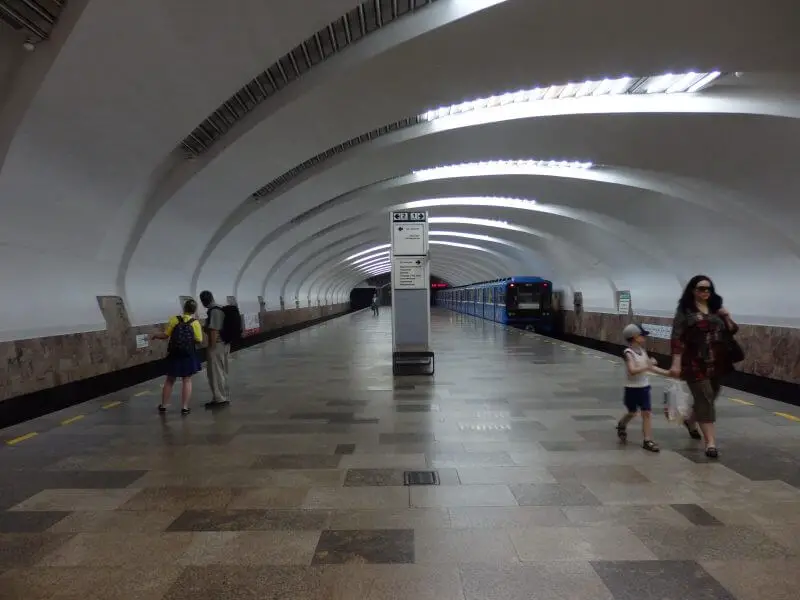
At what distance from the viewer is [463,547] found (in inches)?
124

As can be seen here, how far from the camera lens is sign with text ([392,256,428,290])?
32.6 ft

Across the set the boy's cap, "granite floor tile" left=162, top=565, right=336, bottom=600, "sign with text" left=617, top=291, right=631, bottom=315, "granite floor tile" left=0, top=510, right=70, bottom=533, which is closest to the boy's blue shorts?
the boy's cap

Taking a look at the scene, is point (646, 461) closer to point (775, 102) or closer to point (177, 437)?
point (177, 437)

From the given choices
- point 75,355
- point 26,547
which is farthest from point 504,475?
point 75,355

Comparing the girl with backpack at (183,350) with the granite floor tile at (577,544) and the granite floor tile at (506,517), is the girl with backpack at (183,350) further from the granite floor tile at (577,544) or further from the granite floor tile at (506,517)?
the granite floor tile at (577,544)

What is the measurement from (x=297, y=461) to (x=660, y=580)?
10.6ft

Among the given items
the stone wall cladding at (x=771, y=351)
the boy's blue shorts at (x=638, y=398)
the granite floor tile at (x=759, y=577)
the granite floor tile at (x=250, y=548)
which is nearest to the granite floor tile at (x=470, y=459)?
the boy's blue shorts at (x=638, y=398)

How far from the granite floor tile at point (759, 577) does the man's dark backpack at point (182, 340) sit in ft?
20.6

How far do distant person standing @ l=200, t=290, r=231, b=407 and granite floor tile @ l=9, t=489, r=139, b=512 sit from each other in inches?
128

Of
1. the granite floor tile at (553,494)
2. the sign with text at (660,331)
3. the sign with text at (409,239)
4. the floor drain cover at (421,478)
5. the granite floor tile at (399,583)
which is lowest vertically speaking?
the granite floor tile at (399,583)

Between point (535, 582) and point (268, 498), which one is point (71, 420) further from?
point (535, 582)

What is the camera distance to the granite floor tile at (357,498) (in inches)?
149

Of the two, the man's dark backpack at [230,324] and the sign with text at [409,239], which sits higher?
the sign with text at [409,239]

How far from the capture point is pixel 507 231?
24.4m
